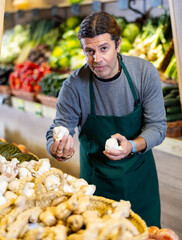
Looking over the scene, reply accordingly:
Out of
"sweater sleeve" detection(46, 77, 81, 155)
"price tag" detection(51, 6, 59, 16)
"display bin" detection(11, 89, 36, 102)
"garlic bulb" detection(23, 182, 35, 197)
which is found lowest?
"garlic bulb" detection(23, 182, 35, 197)

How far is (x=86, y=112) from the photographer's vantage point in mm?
2088

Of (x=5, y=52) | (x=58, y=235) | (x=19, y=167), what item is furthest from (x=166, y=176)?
(x=5, y=52)

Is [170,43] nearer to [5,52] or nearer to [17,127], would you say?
[17,127]

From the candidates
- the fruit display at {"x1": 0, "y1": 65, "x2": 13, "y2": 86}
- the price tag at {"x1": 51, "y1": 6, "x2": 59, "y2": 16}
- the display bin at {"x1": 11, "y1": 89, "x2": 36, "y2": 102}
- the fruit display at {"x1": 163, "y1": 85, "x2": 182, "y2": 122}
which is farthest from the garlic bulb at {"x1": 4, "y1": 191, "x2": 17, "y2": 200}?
the price tag at {"x1": 51, "y1": 6, "x2": 59, "y2": 16}

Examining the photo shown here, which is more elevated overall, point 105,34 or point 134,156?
point 105,34

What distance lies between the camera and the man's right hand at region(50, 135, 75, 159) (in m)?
1.75

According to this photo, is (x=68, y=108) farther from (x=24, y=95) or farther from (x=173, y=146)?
(x=24, y=95)

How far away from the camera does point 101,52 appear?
69.4 inches

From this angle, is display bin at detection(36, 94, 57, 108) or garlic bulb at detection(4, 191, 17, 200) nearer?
garlic bulb at detection(4, 191, 17, 200)

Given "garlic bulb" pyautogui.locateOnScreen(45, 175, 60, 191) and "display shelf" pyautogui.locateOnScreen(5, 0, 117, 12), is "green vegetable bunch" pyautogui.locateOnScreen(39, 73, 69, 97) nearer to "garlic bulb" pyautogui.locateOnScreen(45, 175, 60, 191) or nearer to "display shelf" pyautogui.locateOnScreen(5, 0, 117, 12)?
"display shelf" pyautogui.locateOnScreen(5, 0, 117, 12)

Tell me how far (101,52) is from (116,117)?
445 millimetres

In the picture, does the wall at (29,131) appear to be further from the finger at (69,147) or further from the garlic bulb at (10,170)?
the garlic bulb at (10,170)

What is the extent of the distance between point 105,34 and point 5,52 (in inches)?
186

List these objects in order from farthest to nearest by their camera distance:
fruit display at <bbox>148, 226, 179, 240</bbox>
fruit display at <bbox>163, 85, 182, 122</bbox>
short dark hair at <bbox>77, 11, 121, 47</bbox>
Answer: fruit display at <bbox>163, 85, 182, 122</bbox>
short dark hair at <bbox>77, 11, 121, 47</bbox>
fruit display at <bbox>148, 226, 179, 240</bbox>
